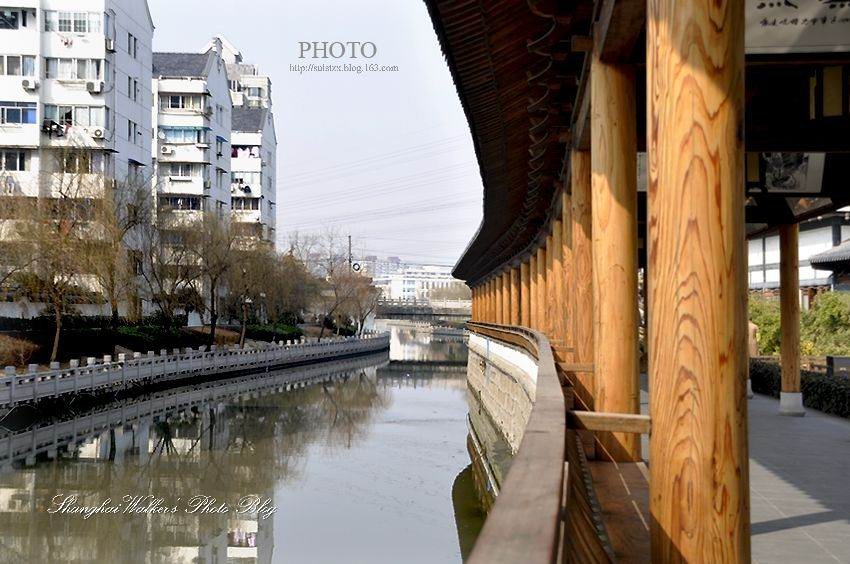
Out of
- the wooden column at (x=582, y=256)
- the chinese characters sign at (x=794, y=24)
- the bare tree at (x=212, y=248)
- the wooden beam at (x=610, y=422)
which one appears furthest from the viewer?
the bare tree at (x=212, y=248)

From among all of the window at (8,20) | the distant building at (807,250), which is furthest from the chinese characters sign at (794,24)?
the window at (8,20)

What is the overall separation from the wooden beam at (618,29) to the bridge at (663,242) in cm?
2

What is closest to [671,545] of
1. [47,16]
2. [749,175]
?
[749,175]

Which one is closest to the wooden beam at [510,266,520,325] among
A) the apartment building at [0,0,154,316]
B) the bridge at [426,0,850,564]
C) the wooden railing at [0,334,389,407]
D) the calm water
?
the calm water

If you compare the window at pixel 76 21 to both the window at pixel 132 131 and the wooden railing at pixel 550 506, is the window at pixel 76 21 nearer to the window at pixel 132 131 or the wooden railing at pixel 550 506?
the window at pixel 132 131

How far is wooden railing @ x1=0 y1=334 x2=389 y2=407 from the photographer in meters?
24.6

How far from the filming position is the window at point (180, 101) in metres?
60.2

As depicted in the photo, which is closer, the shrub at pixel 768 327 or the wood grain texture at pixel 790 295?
the wood grain texture at pixel 790 295

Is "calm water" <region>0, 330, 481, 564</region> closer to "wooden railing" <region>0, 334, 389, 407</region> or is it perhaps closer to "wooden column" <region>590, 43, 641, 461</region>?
"wooden railing" <region>0, 334, 389, 407</region>

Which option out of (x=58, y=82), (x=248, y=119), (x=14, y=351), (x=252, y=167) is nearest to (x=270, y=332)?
(x=252, y=167)

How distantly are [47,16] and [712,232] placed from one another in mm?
43111

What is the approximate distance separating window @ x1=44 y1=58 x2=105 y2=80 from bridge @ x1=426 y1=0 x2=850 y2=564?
31284 mm

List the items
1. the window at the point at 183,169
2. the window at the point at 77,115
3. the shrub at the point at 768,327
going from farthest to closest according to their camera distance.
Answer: the window at the point at 183,169, the window at the point at 77,115, the shrub at the point at 768,327

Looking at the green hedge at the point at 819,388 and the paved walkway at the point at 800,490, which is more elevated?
the green hedge at the point at 819,388
